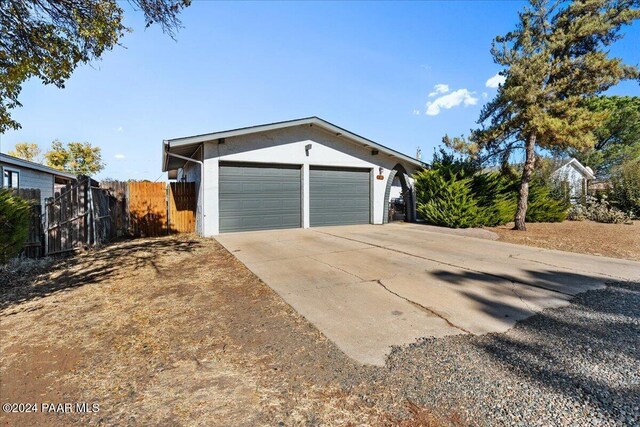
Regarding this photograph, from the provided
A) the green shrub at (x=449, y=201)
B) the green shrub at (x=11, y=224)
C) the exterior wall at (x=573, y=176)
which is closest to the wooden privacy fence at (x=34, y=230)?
the green shrub at (x=11, y=224)

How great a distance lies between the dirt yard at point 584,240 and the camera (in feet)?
24.5

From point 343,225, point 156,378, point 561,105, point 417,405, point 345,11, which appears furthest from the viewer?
point 343,225

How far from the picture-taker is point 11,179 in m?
13.1

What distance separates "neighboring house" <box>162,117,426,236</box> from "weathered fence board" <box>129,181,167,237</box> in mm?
1334

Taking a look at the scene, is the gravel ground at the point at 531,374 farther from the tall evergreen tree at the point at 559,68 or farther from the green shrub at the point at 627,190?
the green shrub at the point at 627,190

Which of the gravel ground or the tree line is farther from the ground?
the tree line

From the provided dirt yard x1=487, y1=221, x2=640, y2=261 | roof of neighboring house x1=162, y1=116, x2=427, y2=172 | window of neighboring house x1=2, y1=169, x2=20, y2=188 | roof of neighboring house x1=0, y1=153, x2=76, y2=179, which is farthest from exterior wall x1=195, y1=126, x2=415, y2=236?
window of neighboring house x1=2, y1=169, x2=20, y2=188

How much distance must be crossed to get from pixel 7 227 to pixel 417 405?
7.35 meters

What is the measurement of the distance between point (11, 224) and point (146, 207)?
17.5 feet

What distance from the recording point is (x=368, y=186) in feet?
43.2

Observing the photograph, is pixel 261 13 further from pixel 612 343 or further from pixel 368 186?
pixel 612 343

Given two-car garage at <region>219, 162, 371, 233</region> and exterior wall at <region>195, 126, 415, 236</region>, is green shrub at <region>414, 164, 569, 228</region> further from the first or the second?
two-car garage at <region>219, 162, 371, 233</region>

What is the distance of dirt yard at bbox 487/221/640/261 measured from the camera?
7465 mm

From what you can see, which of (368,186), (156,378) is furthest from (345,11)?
(156,378)
